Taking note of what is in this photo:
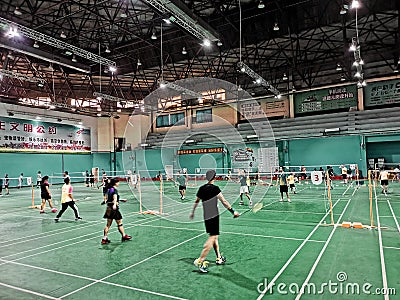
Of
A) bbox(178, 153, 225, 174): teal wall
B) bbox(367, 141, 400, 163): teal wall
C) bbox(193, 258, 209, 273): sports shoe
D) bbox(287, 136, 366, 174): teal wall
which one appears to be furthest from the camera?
bbox(178, 153, 225, 174): teal wall

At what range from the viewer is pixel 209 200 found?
700 centimetres

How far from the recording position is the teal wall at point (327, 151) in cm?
3394

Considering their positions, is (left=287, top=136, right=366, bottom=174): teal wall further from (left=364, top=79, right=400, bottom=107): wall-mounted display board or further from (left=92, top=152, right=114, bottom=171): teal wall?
(left=92, top=152, right=114, bottom=171): teal wall

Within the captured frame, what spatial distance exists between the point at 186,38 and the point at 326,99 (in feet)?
68.9

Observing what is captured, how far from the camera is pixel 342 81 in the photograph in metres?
35.8

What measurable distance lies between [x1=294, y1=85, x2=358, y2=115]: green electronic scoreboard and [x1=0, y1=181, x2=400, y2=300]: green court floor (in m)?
26.2

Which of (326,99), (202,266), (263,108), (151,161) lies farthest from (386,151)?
(202,266)

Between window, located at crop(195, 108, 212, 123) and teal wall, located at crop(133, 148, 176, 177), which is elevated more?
window, located at crop(195, 108, 212, 123)

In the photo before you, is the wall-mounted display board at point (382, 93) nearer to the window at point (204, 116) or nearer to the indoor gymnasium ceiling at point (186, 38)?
the indoor gymnasium ceiling at point (186, 38)

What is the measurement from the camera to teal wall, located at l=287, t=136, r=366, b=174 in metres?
33.9

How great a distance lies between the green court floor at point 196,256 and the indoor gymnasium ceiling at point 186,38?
37.2 feet

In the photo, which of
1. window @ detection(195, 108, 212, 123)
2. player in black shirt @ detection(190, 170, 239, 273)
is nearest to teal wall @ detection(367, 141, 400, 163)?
window @ detection(195, 108, 212, 123)

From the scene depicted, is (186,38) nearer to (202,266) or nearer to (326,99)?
(326,99)

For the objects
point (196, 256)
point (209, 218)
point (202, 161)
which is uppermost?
point (202, 161)
